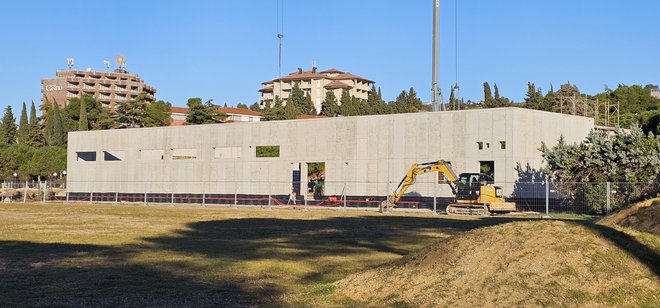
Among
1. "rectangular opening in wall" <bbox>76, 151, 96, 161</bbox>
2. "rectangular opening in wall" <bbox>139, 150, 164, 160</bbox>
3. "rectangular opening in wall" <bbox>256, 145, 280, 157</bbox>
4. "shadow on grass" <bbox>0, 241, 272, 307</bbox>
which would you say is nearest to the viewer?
"shadow on grass" <bbox>0, 241, 272, 307</bbox>

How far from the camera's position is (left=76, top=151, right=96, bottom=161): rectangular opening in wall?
8232 cm

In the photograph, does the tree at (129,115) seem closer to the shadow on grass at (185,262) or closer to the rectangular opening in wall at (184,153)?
the rectangular opening in wall at (184,153)

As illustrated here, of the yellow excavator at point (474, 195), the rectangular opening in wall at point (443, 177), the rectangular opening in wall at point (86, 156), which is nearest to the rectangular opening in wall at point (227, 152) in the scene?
the rectangular opening in wall at point (86, 156)

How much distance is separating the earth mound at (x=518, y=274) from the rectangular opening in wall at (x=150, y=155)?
2498 inches

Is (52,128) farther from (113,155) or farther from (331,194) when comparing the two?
(331,194)

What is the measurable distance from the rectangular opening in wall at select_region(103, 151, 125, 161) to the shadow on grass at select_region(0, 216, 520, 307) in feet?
145

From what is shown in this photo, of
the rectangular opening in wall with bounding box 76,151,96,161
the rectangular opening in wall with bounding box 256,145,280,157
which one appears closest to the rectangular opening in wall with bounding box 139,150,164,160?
the rectangular opening in wall with bounding box 76,151,96,161

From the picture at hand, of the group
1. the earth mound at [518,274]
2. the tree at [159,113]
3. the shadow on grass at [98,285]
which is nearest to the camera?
the earth mound at [518,274]

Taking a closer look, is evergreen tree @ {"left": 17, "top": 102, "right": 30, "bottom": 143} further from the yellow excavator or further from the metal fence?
the yellow excavator

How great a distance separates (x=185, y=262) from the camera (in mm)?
20609

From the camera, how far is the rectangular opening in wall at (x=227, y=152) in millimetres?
75000

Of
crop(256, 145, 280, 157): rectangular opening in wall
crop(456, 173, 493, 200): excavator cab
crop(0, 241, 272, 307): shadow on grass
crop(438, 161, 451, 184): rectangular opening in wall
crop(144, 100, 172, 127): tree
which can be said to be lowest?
crop(0, 241, 272, 307): shadow on grass

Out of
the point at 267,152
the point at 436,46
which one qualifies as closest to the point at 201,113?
the point at 267,152

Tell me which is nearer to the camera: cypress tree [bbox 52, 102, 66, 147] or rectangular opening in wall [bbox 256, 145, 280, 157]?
rectangular opening in wall [bbox 256, 145, 280, 157]
